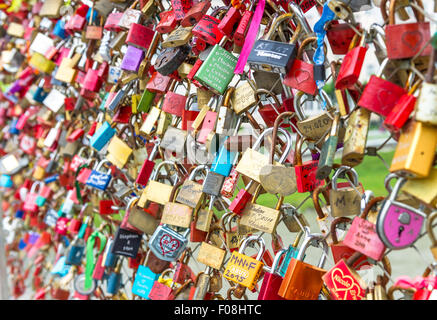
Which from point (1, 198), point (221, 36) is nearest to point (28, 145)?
point (1, 198)

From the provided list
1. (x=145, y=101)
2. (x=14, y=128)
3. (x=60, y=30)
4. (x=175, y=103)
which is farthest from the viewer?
(x=14, y=128)

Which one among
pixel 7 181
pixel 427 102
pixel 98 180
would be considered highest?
pixel 427 102

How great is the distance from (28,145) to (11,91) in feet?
0.96

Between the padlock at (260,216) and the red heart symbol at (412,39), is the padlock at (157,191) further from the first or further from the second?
the red heart symbol at (412,39)

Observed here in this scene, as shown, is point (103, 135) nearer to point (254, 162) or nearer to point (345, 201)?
point (254, 162)

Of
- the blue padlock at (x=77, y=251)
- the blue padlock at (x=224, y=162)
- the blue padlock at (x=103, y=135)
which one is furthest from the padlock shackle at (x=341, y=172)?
the blue padlock at (x=77, y=251)

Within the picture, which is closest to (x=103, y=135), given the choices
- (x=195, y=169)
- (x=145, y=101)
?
(x=145, y=101)

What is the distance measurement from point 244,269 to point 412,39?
0.48m

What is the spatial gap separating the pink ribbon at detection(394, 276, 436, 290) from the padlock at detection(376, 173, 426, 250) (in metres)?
0.07

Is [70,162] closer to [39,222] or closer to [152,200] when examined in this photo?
[39,222]

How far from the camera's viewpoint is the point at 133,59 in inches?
50.7

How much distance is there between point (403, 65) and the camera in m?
0.70

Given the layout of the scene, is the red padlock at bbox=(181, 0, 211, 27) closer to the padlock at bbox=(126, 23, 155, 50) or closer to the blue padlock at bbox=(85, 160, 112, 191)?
the padlock at bbox=(126, 23, 155, 50)

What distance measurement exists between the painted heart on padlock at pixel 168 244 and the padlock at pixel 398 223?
55 centimetres
